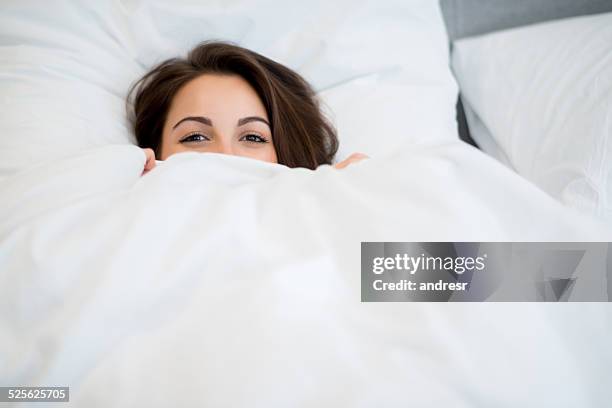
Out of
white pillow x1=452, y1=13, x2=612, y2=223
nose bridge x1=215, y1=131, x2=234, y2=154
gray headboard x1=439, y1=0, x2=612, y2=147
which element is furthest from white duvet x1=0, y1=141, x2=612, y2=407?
gray headboard x1=439, y1=0, x2=612, y2=147

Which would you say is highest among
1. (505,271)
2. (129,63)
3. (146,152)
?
(129,63)

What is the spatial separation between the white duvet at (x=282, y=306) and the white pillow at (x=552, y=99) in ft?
1.53

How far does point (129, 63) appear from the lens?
1.30 m

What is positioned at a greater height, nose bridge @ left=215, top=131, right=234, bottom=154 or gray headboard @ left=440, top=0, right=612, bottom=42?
gray headboard @ left=440, top=0, right=612, bottom=42

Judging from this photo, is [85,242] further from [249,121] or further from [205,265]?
[249,121]

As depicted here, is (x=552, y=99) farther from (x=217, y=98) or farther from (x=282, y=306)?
(x=282, y=306)

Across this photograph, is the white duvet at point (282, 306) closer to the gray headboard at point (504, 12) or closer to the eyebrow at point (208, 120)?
the eyebrow at point (208, 120)

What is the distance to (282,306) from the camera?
1.87 ft

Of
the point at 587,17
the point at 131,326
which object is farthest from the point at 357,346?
the point at 587,17

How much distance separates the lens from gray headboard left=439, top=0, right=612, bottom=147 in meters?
1.56

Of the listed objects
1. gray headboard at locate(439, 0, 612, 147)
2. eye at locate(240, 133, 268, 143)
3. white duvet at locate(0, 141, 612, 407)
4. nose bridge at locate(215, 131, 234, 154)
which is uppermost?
gray headboard at locate(439, 0, 612, 147)

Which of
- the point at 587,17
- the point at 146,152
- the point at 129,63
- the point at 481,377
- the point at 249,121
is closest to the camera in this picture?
the point at 481,377

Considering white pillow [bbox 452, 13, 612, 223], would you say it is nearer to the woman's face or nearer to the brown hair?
the brown hair

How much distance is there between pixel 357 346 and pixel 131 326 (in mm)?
244
